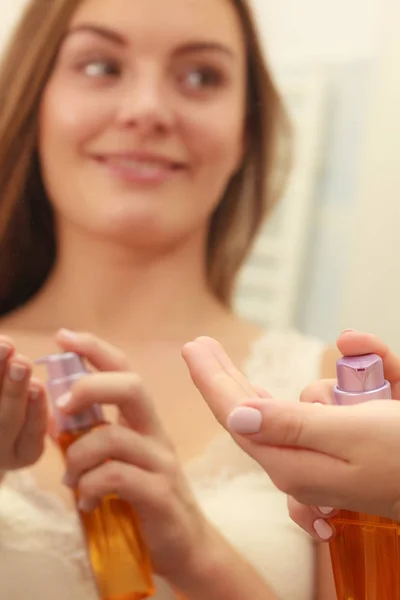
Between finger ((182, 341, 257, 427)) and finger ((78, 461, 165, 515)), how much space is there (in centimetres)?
14

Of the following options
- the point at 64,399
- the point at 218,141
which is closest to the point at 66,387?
the point at 64,399

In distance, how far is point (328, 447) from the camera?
0.80 ft

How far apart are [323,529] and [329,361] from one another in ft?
0.72

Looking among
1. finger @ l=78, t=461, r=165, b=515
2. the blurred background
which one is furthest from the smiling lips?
finger @ l=78, t=461, r=165, b=515

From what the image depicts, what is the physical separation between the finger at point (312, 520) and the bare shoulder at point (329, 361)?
17 centimetres

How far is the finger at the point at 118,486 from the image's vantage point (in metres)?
0.39

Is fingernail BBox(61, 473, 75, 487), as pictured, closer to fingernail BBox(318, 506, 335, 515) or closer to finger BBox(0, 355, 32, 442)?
finger BBox(0, 355, 32, 442)

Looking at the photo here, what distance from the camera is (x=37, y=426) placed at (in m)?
0.40

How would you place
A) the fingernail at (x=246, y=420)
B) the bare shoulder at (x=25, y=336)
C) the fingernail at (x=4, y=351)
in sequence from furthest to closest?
the bare shoulder at (x=25, y=336), the fingernail at (x=4, y=351), the fingernail at (x=246, y=420)

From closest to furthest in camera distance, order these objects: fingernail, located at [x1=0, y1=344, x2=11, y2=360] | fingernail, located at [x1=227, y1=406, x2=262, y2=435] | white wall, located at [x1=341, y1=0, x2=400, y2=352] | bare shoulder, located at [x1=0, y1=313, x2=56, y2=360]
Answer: fingernail, located at [x1=227, y1=406, x2=262, y2=435]
fingernail, located at [x1=0, y1=344, x2=11, y2=360]
bare shoulder, located at [x1=0, y1=313, x2=56, y2=360]
white wall, located at [x1=341, y1=0, x2=400, y2=352]

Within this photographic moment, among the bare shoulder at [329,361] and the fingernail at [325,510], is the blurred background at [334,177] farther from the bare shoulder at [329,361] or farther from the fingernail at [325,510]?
the fingernail at [325,510]

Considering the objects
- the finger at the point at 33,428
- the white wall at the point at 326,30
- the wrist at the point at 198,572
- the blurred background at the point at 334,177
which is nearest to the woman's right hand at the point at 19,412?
the finger at the point at 33,428

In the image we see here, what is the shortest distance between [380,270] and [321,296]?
58mm

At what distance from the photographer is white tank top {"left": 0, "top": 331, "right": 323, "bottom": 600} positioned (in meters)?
0.44
